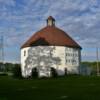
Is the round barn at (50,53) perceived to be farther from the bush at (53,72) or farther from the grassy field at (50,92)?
the grassy field at (50,92)

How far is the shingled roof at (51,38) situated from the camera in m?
74.5

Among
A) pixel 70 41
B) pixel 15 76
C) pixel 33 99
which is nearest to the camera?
pixel 33 99

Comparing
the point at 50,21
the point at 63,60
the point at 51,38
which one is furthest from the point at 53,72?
the point at 50,21

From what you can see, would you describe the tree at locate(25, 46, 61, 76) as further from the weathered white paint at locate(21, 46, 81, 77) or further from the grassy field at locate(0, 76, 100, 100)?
the grassy field at locate(0, 76, 100, 100)

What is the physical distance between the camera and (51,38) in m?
75.1

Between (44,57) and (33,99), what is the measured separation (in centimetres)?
5070

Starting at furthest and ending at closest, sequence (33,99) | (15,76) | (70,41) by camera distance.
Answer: (70,41) < (15,76) < (33,99)

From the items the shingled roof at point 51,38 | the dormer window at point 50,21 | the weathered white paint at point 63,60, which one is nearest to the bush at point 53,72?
the weathered white paint at point 63,60

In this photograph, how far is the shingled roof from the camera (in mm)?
74525

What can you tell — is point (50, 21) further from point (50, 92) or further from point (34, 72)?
point (50, 92)

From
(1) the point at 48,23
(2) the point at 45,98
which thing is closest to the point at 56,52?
(1) the point at 48,23

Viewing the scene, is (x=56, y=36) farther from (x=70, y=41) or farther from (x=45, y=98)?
(x=45, y=98)

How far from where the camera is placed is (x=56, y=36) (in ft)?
249

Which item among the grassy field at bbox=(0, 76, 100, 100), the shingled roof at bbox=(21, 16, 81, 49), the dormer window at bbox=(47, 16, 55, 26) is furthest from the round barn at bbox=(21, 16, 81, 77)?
the grassy field at bbox=(0, 76, 100, 100)
